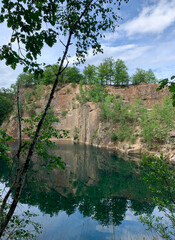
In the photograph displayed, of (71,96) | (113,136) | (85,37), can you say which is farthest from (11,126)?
(85,37)

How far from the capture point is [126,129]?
36.0 meters

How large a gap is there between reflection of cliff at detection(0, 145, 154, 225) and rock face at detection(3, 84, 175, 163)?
16.5 m

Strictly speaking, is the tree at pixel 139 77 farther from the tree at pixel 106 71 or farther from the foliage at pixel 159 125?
the foliage at pixel 159 125

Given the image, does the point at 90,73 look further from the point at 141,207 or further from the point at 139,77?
the point at 141,207

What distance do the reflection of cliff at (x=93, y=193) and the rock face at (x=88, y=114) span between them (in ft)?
54.1

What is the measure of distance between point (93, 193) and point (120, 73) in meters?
48.4

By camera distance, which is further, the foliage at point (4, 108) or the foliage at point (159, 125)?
the foliage at point (4, 108)

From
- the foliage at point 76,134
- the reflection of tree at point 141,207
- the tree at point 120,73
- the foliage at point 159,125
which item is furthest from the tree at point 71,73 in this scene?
the reflection of tree at point 141,207

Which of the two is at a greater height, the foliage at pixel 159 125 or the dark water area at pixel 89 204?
the foliage at pixel 159 125

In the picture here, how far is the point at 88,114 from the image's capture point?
4691cm

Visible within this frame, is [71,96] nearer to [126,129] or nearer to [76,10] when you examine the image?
[126,129]

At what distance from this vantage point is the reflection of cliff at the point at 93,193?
10.4 meters

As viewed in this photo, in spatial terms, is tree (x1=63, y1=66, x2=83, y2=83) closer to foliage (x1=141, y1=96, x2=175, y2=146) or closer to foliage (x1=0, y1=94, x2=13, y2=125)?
foliage (x1=0, y1=94, x2=13, y2=125)

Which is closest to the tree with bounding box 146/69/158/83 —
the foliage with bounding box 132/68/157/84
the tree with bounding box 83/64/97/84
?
the foliage with bounding box 132/68/157/84
